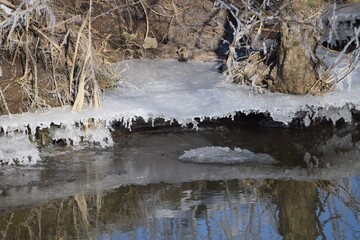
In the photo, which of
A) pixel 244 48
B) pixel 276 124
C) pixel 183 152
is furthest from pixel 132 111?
pixel 244 48

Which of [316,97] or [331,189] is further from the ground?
[316,97]

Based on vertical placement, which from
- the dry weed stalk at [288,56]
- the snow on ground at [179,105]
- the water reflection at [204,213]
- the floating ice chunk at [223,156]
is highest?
the dry weed stalk at [288,56]

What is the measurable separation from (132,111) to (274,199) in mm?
1931

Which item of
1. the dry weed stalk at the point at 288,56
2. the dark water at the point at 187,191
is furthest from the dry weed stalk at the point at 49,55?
the dry weed stalk at the point at 288,56

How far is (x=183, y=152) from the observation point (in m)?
6.84

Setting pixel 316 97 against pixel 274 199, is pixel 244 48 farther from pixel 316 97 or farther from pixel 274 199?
pixel 274 199

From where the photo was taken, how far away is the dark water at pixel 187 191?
17.1 ft

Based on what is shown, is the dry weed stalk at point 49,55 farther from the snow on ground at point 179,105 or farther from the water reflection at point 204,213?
the water reflection at point 204,213

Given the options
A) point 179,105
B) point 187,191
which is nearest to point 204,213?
point 187,191

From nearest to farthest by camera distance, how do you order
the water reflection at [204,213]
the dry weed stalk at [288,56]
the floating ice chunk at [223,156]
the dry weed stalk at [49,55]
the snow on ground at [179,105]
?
the water reflection at [204,213] < the floating ice chunk at [223,156] < the snow on ground at [179,105] < the dry weed stalk at [49,55] < the dry weed stalk at [288,56]

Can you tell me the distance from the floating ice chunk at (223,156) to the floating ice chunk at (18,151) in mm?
1321

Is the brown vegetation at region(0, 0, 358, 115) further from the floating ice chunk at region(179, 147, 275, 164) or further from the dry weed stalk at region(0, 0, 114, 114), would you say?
the floating ice chunk at region(179, 147, 275, 164)

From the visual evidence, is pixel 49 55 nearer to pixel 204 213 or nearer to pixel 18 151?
pixel 18 151

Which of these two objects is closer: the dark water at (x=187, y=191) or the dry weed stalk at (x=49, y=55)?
the dark water at (x=187, y=191)
